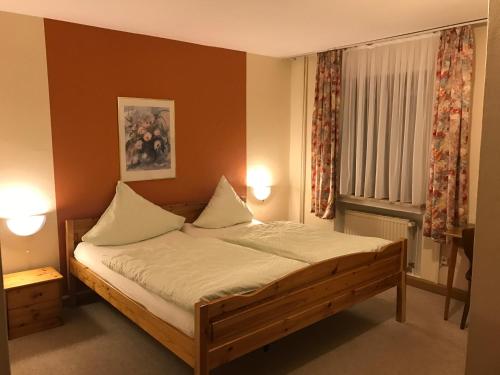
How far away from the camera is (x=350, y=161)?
4840 mm

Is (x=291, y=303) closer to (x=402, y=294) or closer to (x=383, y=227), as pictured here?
(x=402, y=294)

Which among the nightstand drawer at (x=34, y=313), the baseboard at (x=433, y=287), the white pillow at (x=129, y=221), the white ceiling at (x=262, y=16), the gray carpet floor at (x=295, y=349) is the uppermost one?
the white ceiling at (x=262, y=16)

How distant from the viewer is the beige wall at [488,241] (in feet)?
3.87

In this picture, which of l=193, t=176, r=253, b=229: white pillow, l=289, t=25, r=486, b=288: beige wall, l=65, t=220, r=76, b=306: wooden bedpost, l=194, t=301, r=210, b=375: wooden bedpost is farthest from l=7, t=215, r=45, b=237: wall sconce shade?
l=289, t=25, r=486, b=288: beige wall

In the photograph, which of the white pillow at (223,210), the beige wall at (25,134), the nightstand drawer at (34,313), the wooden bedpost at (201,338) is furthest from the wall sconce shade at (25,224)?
the wooden bedpost at (201,338)

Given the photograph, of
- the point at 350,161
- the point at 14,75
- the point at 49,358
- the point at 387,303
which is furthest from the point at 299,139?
the point at 49,358

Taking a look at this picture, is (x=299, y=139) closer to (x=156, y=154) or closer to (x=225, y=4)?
(x=156, y=154)

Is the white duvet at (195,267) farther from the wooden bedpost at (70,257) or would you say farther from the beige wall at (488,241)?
the beige wall at (488,241)

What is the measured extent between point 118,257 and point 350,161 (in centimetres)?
283

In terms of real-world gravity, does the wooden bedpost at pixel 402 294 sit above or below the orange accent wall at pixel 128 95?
below

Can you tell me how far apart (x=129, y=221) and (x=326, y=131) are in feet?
8.17

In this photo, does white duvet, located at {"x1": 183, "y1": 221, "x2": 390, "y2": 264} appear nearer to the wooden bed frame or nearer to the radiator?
the wooden bed frame

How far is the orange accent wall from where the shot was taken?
3754 mm

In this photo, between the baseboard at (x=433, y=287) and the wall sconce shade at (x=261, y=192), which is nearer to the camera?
the baseboard at (x=433, y=287)
